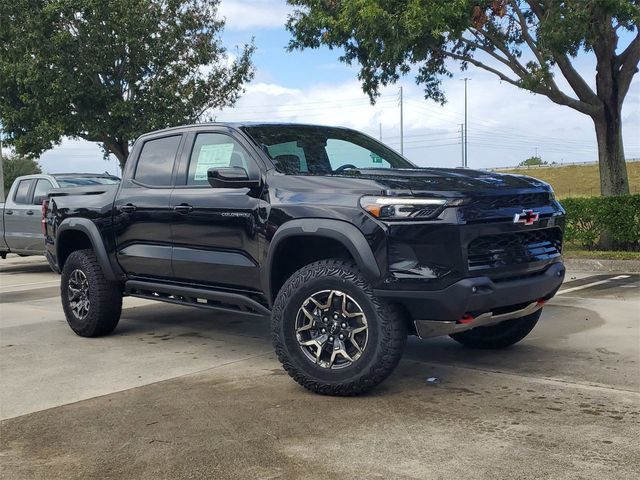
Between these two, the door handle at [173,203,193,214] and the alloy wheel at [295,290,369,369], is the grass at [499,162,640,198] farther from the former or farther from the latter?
the alloy wheel at [295,290,369,369]

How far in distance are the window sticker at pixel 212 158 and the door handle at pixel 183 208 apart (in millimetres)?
279

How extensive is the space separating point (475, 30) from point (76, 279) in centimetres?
1008

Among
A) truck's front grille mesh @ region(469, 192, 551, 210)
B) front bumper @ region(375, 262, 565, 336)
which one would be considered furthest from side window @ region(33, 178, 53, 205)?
truck's front grille mesh @ region(469, 192, 551, 210)

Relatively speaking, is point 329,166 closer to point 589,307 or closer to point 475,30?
point 589,307

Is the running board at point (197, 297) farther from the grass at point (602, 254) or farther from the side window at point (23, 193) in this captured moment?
the grass at point (602, 254)

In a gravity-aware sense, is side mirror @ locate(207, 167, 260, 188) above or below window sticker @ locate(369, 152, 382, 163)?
below

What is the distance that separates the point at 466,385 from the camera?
473 cm

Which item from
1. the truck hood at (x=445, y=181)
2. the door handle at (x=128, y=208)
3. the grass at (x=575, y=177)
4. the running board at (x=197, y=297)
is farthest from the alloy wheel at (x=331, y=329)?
the grass at (x=575, y=177)

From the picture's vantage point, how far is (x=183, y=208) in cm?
553

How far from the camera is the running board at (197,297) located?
521 centimetres

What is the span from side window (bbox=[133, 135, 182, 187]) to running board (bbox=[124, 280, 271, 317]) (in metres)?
0.93

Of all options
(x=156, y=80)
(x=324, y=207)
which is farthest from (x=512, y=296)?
(x=156, y=80)

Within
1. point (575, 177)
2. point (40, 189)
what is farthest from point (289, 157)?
point (575, 177)

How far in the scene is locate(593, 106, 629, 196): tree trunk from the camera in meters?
13.3
